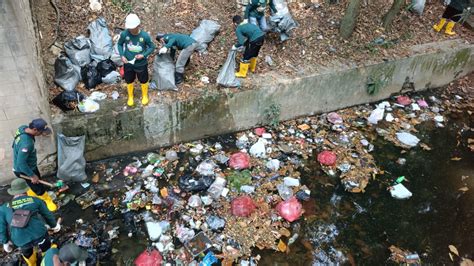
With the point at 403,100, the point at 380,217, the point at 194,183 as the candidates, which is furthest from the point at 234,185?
the point at 403,100

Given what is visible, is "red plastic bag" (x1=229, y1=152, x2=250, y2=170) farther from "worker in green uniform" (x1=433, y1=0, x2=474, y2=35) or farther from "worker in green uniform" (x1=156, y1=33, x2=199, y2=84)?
"worker in green uniform" (x1=433, y1=0, x2=474, y2=35)

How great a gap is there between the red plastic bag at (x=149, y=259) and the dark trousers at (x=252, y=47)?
3467 millimetres

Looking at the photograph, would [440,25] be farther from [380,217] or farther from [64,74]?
[64,74]

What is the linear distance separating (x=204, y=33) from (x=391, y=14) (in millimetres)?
4001

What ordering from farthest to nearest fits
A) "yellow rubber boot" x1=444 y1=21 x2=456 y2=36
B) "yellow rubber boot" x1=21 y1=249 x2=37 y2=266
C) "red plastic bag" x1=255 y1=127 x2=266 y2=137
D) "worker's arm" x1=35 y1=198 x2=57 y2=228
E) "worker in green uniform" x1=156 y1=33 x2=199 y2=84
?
"yellow rubber boot" x1=444 y1=21 x2=456 y2=36, "red plastic bag" x1=255 y1=127 x2=266 y2=137, "worker in green uniform" x1=156 y1=33 x2=199 y2=84, "yellow rubber boot" x1=21 y1=249 x2=37 y2=266, "worker's arm" x1=35 y1=198 x2=57 y2=228

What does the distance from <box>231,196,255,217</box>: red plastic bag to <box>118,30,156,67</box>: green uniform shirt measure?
246 centimetres

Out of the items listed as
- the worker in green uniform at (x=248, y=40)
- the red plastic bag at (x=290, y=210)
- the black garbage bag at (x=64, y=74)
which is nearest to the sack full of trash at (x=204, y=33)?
the worker in green uniform at (x=248, y=40)

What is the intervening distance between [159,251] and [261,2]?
4358 mm

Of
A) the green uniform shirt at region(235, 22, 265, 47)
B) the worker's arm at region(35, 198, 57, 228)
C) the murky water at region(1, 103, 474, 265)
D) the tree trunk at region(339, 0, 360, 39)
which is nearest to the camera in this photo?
the worker's arm at region(35, 198, 57, 228)

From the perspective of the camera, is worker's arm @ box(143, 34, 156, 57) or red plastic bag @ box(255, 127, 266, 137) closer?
worker's arm @ box(143, 34, 156, 57)

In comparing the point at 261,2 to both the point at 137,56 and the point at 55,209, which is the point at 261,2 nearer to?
the point at 137,56

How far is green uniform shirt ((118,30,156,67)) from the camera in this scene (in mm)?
5082

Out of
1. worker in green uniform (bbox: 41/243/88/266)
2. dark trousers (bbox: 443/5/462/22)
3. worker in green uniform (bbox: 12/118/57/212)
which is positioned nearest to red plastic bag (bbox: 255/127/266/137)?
worker in green uniform (bbox: 12/118/57/212)

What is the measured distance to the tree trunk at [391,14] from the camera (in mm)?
7547
